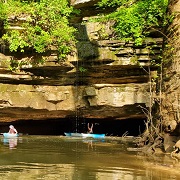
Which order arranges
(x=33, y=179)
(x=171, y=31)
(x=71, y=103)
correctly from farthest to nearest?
(x=71, y=103)
(x=171, y=31)
(x=33, y=179)

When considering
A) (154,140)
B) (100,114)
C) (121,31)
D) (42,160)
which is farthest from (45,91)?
(42,160)

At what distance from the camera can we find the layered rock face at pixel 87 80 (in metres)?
14.1

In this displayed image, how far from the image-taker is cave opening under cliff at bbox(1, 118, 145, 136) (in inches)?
746

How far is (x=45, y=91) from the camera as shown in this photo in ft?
49.4

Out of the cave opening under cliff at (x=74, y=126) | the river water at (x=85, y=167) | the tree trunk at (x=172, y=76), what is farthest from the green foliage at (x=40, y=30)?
the river water at (x=85, y=167)

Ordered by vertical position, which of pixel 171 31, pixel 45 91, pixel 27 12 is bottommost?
pixel 45 91

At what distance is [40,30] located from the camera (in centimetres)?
1441

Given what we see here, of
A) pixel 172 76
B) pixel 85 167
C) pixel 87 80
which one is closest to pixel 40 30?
pixel 87 80

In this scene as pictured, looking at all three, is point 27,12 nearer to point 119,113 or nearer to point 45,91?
point 45,91

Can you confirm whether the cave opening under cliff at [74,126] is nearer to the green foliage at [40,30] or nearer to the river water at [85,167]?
the green foliage at [40,30]

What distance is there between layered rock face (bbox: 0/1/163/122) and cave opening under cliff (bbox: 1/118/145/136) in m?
3.35

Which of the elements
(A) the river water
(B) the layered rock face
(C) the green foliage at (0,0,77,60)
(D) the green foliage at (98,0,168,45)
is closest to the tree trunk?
(A) the river water

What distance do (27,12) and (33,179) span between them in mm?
10210

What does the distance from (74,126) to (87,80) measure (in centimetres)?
495
